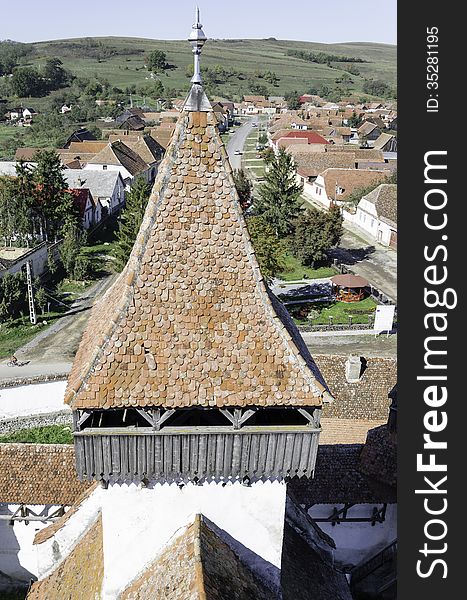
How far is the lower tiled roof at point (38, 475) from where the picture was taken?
19.2 m

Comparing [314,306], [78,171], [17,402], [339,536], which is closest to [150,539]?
[339,536]

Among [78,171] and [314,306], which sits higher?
[78,171]

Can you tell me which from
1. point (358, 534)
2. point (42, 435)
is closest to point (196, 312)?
point (358, 534)

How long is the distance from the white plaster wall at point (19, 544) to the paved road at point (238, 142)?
73.6 meters

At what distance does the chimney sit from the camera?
2338 cm

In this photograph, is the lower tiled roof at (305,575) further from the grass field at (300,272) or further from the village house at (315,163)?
the village house at (315,163)

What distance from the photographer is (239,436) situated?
1048 centimetres

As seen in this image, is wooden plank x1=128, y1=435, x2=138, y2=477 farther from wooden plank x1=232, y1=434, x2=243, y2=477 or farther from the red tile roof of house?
the red tile roof of house

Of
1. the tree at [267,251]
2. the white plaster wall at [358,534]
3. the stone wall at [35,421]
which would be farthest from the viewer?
the tree at [267,251]

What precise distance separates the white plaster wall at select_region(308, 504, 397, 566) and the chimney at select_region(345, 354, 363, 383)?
552cm

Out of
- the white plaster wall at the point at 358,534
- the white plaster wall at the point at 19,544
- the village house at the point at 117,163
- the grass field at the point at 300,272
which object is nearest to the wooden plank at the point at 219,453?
the white plaster wall at the point at 358,534

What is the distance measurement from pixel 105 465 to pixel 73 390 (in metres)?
1.68

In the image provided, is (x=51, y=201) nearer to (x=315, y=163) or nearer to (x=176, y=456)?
(x=176, y=456)

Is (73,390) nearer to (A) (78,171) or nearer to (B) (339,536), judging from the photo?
(B) (339,536)
